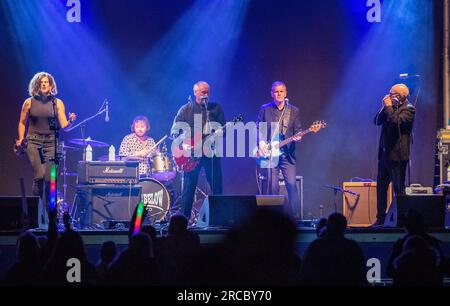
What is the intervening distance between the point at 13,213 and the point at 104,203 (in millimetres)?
2352

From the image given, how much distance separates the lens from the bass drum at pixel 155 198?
483 inches

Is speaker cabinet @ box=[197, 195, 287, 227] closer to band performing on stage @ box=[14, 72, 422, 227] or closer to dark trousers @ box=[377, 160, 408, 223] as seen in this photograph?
band performing on stage @ box=[14, 72, 422, 227]

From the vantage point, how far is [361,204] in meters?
11.9

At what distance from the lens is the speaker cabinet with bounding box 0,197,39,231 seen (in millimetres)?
8609

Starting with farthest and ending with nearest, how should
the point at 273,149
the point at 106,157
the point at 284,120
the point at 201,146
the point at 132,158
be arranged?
the point at 106,157
the point at 132,158
the point at 284,120
the point at 273,149
the point at 201,146

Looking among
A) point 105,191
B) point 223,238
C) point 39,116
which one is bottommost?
point 223,238

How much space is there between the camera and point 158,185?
12.4 meters

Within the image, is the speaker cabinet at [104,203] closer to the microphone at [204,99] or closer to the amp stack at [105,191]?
the amp stack at [105,191]

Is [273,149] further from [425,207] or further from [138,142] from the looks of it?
[138,142]

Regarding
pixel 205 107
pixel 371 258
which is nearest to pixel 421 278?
pixel 371 258

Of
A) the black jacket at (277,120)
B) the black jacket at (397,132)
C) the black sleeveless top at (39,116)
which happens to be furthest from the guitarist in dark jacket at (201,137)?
the black jacket at (397,132)

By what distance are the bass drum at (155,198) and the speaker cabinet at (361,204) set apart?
320 cm

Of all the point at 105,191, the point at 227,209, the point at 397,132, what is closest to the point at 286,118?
the point at 397,132

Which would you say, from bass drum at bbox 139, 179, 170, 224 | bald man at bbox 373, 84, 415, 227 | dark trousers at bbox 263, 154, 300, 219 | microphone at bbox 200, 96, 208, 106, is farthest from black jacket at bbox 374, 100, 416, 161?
bass drum at bbox 139, 179, 170, 224
